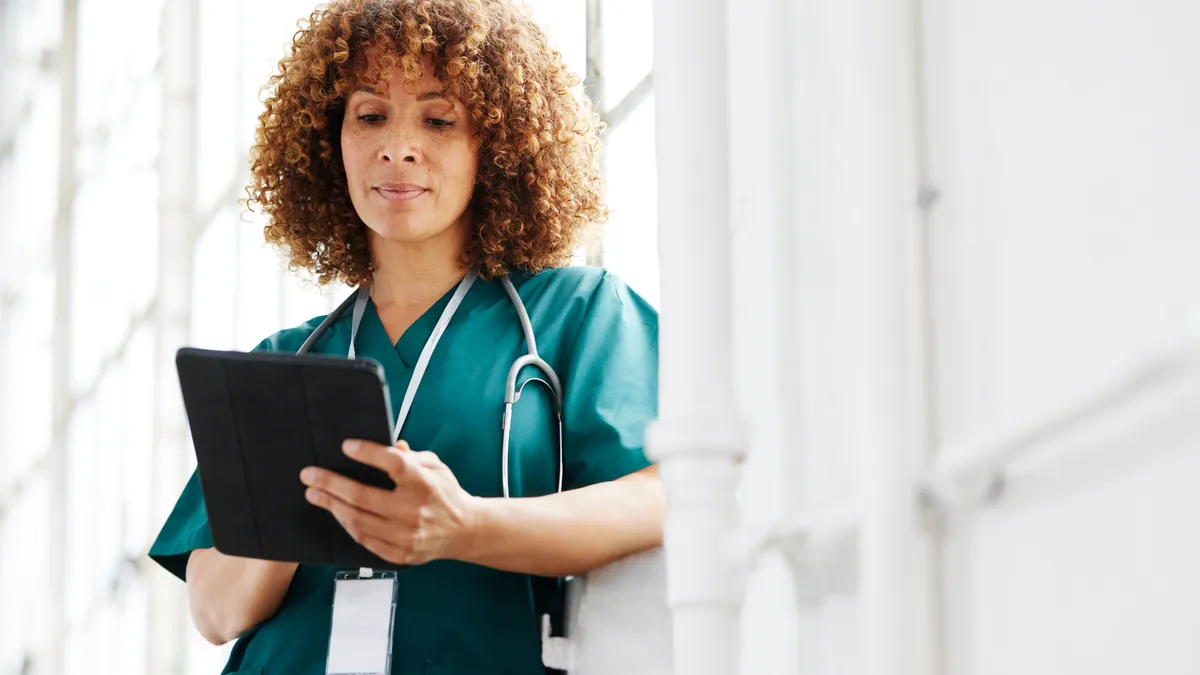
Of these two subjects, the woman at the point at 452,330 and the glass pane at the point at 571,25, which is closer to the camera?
the woman at the point at 452,330

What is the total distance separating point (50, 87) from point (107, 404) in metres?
1.26

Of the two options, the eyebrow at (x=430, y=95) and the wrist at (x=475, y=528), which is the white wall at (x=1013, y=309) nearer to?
the wrist at (x=475, y=528)

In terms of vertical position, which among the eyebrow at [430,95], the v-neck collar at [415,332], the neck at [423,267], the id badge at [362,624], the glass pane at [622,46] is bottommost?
the id badge at [362,624]

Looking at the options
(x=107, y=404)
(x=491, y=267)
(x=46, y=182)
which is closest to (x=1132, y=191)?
(x=491, y=267)

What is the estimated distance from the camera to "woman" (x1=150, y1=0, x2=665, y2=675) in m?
1.20

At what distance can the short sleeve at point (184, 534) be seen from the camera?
1.43 m

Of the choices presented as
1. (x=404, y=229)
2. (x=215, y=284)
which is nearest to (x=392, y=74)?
(x=404, y=229)

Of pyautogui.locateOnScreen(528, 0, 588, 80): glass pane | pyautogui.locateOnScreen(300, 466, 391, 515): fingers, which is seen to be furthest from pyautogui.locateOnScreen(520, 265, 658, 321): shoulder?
pyautogui.locateOnScreen(528, 0, 588, 80): glass pane

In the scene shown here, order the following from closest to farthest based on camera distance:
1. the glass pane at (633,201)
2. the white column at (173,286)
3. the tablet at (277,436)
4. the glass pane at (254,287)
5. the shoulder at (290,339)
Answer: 1. the tablet at (277,436)
2. the shoulder at (290,339)
3. the glass pane at (633,201)
4. the glass pane at (254,287)
5. the white column at (173,286)

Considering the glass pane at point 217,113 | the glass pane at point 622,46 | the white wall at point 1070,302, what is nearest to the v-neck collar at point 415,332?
the glass pane at point 622,46

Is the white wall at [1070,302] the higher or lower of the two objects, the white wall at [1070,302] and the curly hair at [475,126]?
the lower

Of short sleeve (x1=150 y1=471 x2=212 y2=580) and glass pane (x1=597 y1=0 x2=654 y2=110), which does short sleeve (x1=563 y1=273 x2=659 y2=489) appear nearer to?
short sleeve (x1=150 y1=471 x2=212 y2=580)

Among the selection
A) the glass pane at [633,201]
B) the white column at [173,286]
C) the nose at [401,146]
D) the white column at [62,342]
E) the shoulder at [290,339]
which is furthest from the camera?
the white column at [62,342]

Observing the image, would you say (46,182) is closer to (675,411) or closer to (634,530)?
(634,530)
